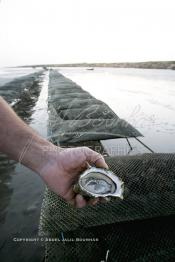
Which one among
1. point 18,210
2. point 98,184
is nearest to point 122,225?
point 98,184

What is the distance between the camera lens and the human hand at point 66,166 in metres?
2.30

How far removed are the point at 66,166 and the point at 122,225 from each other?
60.3 inches

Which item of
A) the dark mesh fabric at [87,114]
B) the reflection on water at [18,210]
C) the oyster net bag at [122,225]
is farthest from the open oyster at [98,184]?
the dark mesh fabric at [87,114]

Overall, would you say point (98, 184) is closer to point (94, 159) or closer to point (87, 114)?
point (94, 159)

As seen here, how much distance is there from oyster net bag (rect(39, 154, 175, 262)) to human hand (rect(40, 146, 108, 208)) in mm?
1177

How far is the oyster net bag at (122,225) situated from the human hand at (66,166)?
118 centimetres

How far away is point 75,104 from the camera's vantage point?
11.7 m

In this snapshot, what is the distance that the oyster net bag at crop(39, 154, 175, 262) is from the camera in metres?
3.16

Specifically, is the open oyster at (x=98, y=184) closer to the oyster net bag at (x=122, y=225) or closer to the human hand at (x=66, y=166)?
the human hand at (x=66, y=166)

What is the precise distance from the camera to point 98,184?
2.24 metres

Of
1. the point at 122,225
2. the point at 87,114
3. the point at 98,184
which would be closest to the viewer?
the point at 98,184

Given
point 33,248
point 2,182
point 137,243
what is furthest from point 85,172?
point 2,182

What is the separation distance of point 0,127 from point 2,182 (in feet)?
16.2

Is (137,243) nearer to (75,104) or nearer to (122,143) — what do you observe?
(122,143)
